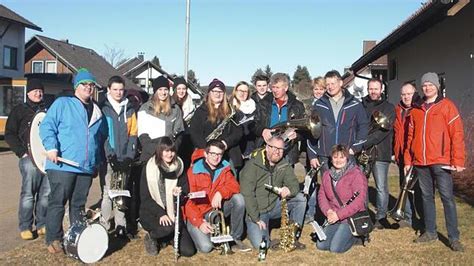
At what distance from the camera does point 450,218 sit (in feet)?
20.0

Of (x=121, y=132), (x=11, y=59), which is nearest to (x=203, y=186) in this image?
(x=121, y=132)

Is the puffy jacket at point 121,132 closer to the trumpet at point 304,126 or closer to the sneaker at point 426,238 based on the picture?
the trumpet at point 304,126

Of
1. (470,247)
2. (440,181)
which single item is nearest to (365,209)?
(440,181)

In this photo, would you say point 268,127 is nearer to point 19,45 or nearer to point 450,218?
point 450,218

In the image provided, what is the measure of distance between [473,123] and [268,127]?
5651 mm

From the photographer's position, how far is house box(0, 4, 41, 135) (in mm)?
29125

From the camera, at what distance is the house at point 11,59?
2912 cm

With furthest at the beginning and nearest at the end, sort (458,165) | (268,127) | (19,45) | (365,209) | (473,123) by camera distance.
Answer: (19,45)
(473,123)
(268,127)
(365,209)
(458,165)

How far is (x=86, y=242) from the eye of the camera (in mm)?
5551

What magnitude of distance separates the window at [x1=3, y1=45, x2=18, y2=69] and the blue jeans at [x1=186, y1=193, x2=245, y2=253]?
2929 centimetres

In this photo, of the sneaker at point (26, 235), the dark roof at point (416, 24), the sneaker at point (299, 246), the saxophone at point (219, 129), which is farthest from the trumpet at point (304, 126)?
the dark roof at point (416, 24)

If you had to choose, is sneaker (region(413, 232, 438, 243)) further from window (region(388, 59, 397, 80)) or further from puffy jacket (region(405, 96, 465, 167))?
window (region(388, 59, 397, 80))

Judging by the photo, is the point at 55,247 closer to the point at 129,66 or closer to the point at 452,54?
the point at 452,54

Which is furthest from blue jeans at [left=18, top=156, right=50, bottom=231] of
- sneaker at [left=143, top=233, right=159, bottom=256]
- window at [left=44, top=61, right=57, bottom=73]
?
window at [left=44, top=61, right=57, bottom=73]
